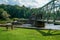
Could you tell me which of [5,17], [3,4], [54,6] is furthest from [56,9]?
[3,4]

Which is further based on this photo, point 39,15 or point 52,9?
point 39,15

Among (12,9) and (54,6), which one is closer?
(54,6)

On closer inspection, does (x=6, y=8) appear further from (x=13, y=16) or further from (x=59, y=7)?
(x=59, y=7)

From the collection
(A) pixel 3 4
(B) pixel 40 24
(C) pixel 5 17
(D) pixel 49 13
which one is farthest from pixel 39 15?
(A) pixel 3 4

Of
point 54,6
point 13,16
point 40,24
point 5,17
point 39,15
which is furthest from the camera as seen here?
point 13,16

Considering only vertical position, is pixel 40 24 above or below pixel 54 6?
below

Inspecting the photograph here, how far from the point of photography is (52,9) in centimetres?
5584

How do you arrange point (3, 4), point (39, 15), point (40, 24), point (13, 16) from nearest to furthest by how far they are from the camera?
1. point (40, 24)
2. point (39, 15)
3. point (13, 16)
4. point (3, 4)

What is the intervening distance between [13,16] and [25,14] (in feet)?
23.7

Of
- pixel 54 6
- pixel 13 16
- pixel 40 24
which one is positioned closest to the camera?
pixel 54 6

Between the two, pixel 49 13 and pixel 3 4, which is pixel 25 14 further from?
pixel 49 13

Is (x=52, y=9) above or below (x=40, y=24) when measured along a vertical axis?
above

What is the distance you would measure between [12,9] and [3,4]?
1388 cm

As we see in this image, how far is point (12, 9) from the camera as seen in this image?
357 ft
